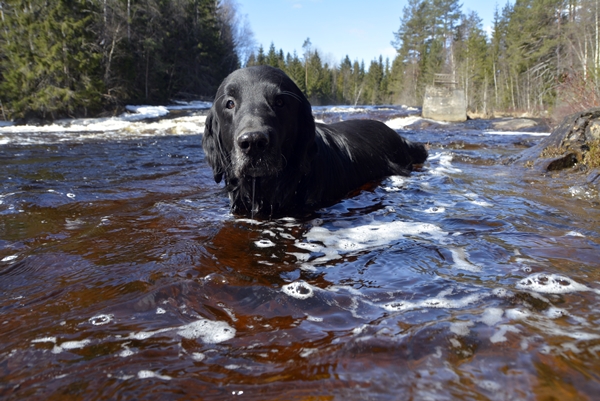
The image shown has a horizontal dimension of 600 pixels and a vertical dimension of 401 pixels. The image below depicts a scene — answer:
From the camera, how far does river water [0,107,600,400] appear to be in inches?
48.9

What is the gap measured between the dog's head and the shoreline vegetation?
10070 mm

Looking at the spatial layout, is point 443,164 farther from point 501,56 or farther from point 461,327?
point 501,56

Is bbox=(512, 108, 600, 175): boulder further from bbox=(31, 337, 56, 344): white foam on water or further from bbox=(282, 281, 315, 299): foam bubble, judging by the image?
bbox=(31, 337, 56, 344): white foam on water

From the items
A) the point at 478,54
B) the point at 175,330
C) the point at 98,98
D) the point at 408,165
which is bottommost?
the point at 175,330

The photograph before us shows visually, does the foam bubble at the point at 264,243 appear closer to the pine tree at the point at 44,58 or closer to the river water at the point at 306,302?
the river water at the point at 306,302

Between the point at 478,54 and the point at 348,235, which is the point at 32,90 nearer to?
the point at 348,235

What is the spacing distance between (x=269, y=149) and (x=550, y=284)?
1.99 m

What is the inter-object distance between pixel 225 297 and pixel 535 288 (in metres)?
1.47

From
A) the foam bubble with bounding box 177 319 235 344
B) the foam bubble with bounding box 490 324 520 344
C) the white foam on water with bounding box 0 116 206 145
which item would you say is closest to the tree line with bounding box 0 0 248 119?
the white foam on water with bounding box 0 116 206 145

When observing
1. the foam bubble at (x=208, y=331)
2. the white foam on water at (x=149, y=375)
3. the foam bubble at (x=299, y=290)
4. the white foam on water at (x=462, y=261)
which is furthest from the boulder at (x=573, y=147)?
the white foam on water at (x=149, y=375)

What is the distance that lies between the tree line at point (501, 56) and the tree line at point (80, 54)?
A: 2316 cm

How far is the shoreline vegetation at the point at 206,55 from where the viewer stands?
2045cm

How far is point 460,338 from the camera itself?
142 cm

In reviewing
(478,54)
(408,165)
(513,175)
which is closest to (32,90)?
(408,165)
